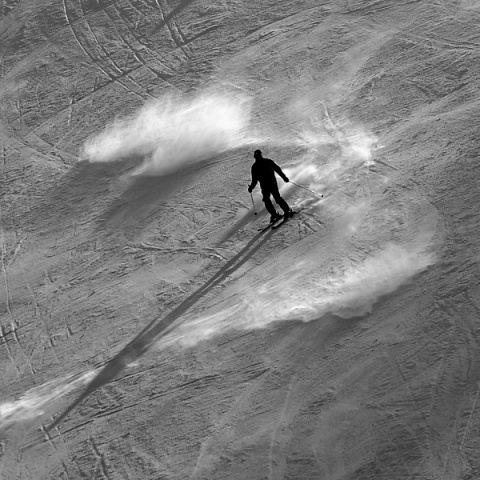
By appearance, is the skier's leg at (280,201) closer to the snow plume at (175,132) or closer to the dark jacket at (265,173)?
the dark jacket at (265,173)

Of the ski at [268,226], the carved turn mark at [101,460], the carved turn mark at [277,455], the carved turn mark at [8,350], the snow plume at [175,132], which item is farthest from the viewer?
the snow plume at [175,132]

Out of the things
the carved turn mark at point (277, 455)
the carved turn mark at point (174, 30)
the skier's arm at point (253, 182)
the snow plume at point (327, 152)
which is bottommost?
the carved turn mark at point (277, 455)

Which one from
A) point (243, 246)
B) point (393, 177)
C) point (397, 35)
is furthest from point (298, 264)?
point (397, 35)

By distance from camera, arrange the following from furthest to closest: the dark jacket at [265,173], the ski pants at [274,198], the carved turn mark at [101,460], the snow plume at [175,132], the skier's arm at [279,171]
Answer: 1. the snow plume at [175,132]
2. the ski pants at [274,198]
3. the skier's arm at [279,171]
4. the dark jacket at [265,173]
5. the carved turn mark at [101,460]

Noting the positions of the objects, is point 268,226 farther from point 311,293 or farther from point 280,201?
point 311,293

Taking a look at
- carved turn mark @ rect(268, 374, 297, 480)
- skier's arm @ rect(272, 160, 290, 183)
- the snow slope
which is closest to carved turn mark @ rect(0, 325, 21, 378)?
the snow slope

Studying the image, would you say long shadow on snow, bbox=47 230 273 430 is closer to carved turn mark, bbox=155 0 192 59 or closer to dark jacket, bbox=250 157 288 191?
dark jacket, bbox=250 157 288 191

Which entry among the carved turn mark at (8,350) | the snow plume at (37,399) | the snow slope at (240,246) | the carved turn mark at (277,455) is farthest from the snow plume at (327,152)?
the carved turn mark at (8,350)
